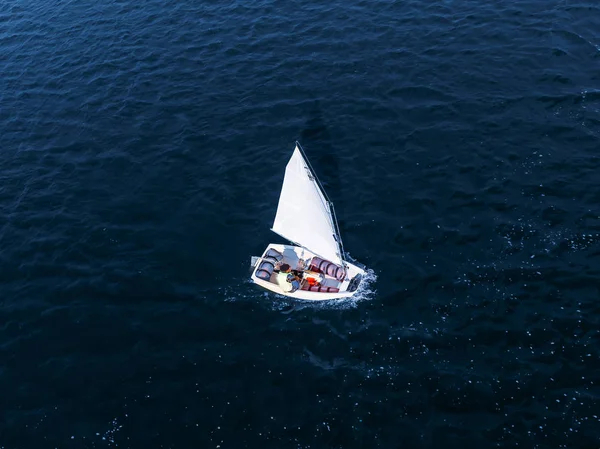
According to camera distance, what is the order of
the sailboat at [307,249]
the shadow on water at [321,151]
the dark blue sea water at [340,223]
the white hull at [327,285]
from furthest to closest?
1. the shadow on water at [321,151]
2. the white hull at [327,285]
3. the sailboat at [307,249]
4. the dark blue sea water at [340,223]

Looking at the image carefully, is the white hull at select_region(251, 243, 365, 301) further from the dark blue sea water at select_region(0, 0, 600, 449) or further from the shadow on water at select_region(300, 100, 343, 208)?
the shadow on water at select_region(300, 100, 343, 208)

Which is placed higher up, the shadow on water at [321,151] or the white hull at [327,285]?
the shadow on water at [321,151]

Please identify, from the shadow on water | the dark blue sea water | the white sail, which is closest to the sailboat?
the white sail

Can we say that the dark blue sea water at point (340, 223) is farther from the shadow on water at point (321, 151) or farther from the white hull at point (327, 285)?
the white hull at point (327, 285)

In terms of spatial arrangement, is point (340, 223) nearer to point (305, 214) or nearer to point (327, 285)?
point (305, 214)

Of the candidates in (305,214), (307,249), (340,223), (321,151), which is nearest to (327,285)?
(307,249)

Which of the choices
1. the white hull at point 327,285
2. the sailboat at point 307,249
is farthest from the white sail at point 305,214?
the white hull at point 327,285
